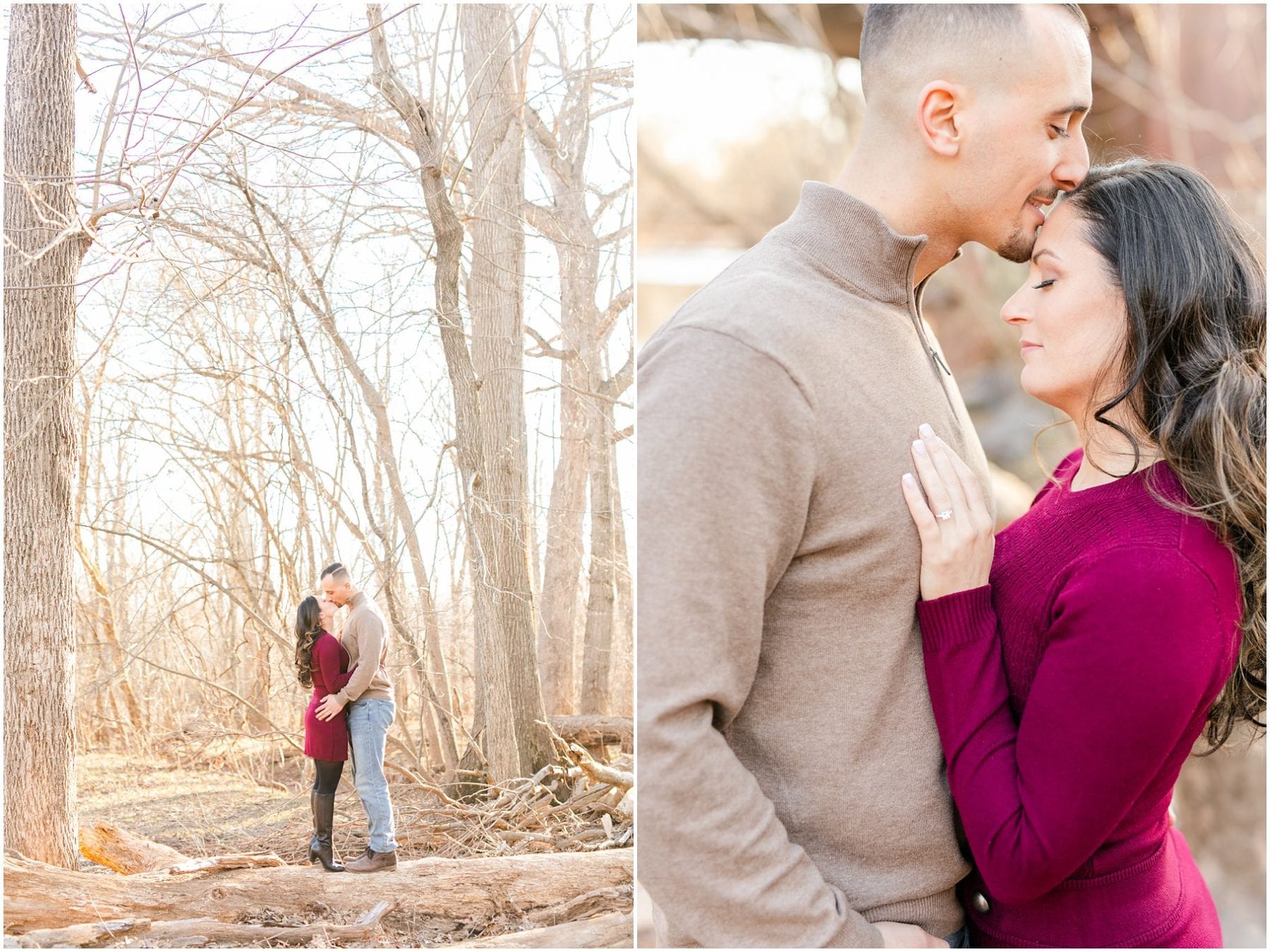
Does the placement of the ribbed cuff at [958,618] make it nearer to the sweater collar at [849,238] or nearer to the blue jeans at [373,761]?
the sweater collar at [849,238]

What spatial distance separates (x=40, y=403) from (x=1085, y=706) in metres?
1.96

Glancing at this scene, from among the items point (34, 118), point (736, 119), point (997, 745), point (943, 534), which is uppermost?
point (736, 119)

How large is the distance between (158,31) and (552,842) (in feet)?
6.08

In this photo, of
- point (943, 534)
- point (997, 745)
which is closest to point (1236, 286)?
point (943, 534)

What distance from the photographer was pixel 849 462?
113 cm

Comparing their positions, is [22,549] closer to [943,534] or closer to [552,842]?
[552,842]

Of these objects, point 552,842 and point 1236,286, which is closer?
point 1236,286

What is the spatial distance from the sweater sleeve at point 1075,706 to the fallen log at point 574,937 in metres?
0.95

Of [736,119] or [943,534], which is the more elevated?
[736,119]

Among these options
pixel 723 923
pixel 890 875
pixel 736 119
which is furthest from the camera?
pixel 736 119

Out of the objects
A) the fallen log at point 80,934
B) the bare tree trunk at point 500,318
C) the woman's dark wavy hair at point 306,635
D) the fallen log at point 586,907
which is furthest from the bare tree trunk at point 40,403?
the fallen log at point 586,907

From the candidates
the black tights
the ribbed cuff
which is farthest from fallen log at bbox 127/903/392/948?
the ribbed cuff

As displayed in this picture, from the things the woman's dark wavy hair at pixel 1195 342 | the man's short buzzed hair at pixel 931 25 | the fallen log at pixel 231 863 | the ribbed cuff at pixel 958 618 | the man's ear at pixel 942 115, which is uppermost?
the man's short buzzed hair at pixel 931 25

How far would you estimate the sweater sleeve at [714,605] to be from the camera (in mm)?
1040
